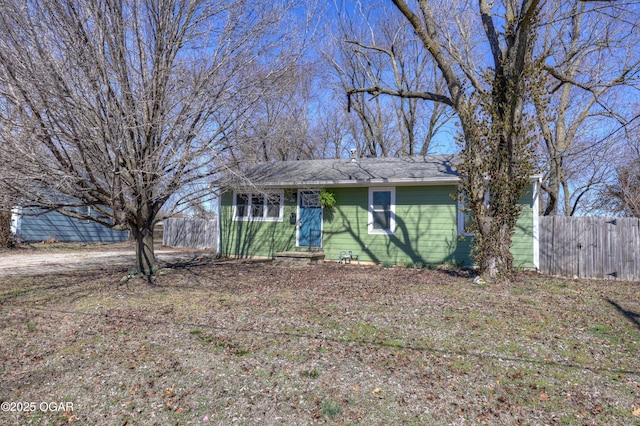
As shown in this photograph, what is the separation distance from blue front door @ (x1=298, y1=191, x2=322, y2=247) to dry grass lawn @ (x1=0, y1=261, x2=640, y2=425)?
508 cm

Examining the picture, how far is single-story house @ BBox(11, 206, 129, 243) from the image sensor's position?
1861 cm

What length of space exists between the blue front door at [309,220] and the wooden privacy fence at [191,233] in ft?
30.9

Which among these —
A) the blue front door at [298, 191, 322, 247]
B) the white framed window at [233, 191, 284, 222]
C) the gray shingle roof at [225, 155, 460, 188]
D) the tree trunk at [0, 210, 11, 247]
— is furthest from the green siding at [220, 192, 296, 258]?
the tree trunk at [0, 210, 11, 247]

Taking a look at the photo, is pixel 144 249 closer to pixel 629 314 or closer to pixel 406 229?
pixel 406 229

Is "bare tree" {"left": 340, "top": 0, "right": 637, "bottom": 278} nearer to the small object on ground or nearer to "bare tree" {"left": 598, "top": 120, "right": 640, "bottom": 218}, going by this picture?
the small object on ground

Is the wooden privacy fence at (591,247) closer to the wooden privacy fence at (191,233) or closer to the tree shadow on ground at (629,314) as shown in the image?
the tree shadow on ground at (629,314)

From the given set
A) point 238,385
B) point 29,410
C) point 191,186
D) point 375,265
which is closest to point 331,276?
point 375,265

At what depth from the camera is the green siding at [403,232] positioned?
11.3 meters

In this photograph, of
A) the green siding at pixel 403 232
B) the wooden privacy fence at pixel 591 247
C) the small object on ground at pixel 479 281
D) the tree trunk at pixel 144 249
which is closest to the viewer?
the small object on ground at pixel 479 281

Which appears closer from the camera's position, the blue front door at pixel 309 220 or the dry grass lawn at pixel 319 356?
the dry grass lawn at pixel 319 356

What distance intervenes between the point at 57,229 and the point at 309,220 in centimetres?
1417

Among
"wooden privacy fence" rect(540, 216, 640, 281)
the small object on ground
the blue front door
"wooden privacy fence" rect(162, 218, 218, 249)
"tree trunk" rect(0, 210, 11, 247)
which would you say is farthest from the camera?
"wooden privacy fence" rect(162, 218, 218, 249)

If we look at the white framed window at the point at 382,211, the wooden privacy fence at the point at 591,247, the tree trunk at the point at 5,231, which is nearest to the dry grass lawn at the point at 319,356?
the wooden privacy fence at the point at 591,247

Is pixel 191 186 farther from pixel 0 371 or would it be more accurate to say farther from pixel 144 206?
pixel 0 371
